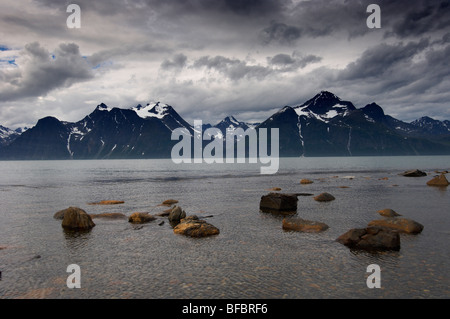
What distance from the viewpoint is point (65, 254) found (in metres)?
22.8

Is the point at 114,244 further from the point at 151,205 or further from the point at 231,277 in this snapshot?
the point at 151,205

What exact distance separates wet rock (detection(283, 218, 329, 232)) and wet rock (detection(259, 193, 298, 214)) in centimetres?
956

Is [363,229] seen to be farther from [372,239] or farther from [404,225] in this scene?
[404,225]

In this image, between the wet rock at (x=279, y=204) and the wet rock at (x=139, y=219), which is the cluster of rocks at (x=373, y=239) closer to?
the wet rock at (x=279, y=204)

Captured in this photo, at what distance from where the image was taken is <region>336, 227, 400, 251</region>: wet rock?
22953 millimetres

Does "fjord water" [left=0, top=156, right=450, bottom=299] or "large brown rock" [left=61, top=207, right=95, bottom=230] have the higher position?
"large brown rock" [left=61, top=207, right=95, bottom=230]

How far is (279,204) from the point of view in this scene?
41156 mm

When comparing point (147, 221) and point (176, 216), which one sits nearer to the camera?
point (147, 221)

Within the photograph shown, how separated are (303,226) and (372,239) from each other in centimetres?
723

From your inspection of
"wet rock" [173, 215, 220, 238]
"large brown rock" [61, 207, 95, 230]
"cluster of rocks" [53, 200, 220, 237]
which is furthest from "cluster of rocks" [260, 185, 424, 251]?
"large brown rock" [61, 207, 95, 230]

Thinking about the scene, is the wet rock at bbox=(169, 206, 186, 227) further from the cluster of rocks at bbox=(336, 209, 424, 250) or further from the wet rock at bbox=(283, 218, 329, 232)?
the cluster of rocks at bbox=(336, 209, 424, 250)

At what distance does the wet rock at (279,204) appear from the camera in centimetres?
4109

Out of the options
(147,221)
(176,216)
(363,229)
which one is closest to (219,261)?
(363,229)
